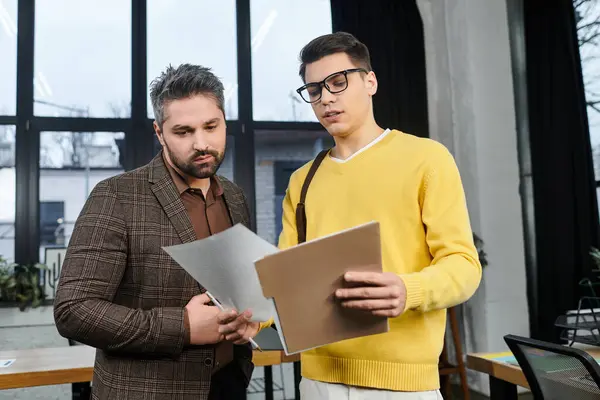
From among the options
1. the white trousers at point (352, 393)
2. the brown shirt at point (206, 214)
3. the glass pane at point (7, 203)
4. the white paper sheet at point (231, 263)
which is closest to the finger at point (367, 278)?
the white paper sheet at point (231, 263)

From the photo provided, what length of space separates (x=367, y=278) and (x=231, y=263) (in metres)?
0.28

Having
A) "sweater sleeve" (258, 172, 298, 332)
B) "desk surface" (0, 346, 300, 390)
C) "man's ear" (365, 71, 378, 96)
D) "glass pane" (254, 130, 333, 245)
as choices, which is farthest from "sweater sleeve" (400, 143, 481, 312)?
"glass pane" (254, 130, 333, 245)

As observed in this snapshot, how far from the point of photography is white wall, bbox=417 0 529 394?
4203 mm

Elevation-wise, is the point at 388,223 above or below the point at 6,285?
above

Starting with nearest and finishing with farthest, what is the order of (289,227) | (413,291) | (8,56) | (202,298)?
1. (413,291)
2. (202,298)
3. (289,227)
4. (8,56)

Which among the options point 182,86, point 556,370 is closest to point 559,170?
point 556,370

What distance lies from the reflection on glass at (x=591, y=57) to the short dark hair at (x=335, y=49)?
3.47 meters

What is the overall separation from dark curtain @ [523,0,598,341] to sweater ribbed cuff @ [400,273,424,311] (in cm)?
341

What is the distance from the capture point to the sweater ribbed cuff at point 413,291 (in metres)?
1.04

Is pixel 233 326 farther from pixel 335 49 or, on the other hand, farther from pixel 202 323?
pixel 335 49

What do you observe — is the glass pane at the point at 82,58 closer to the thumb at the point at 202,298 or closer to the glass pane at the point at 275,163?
the glass pane at the point at 275,163

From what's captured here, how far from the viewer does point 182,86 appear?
4.41ft

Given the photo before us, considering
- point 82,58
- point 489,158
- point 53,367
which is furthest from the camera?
point 82,58

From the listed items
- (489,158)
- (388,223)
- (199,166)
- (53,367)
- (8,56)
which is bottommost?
(53,367)
